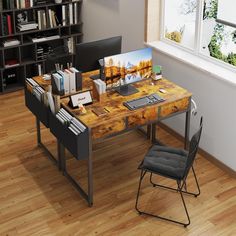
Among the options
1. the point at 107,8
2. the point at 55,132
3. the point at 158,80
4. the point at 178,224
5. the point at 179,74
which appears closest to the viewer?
the point at 178,224

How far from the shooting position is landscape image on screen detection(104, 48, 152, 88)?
14.8 ft

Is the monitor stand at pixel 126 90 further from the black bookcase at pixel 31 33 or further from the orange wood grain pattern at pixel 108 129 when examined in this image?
the black bookcase at pixel 31 33

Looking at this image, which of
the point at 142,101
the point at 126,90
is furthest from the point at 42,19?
the point at 142,101

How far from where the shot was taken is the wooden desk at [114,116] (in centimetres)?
425

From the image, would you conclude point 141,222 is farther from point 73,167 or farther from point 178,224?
point 73,167

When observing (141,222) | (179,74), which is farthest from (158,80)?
(141,222)

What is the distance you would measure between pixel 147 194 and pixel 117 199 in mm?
299

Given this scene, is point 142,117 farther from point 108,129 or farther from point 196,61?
point 196,61

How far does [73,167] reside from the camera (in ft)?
16.6

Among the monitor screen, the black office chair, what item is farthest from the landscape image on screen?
the black office chair

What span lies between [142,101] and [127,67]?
0.36 m

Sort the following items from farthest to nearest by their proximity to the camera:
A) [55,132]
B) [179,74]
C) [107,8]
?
[107,8] < [179,74] < [55,132]

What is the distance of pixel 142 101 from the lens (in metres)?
4.57

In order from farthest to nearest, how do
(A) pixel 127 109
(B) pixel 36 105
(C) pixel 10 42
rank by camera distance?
(C) pixel 10 42
(B) pixel 36 105
(A) pixel 127 109
